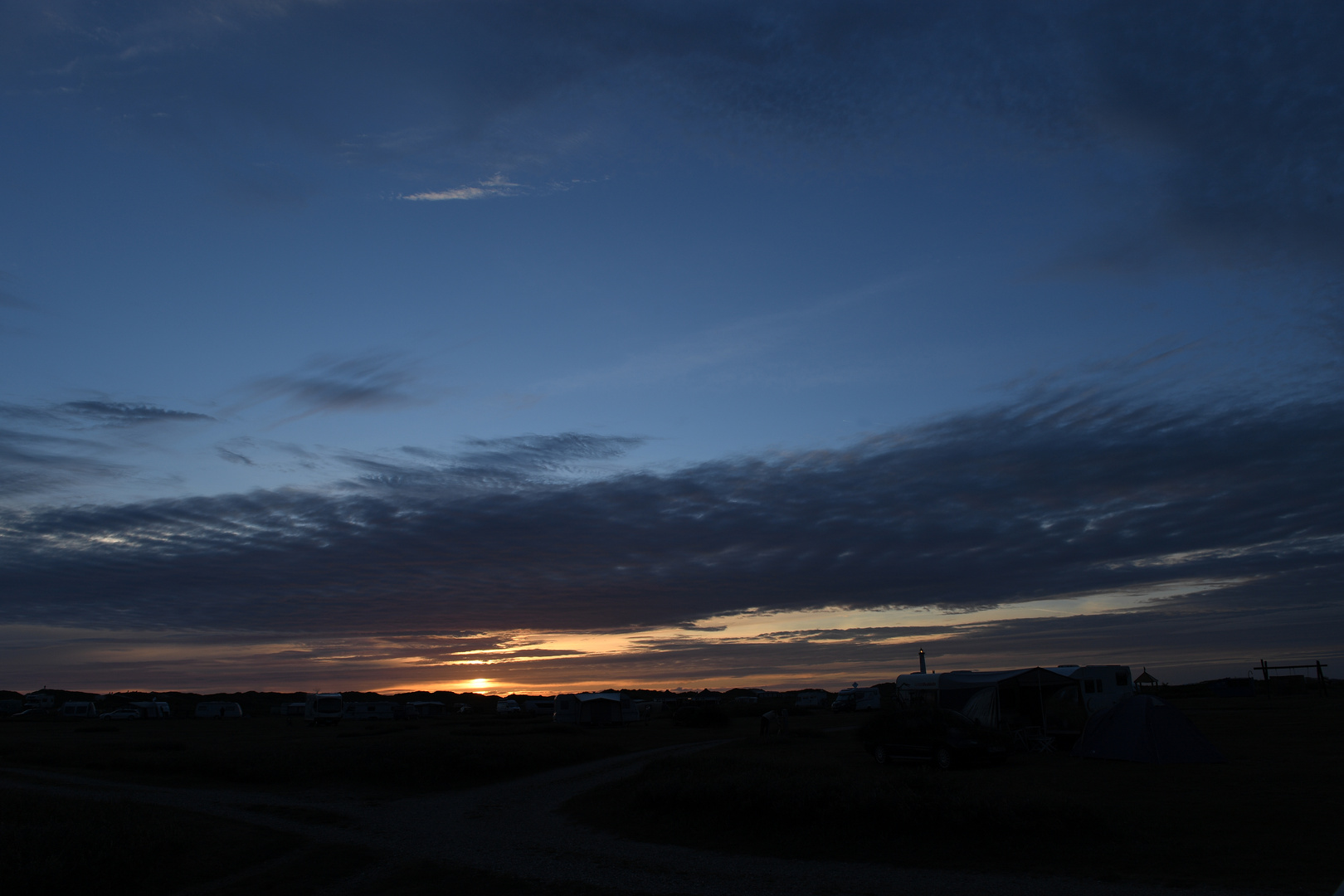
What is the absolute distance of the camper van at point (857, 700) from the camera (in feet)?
238

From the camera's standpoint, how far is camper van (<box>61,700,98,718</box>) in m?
84.2

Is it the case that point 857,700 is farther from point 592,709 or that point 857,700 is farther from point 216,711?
point 216,711

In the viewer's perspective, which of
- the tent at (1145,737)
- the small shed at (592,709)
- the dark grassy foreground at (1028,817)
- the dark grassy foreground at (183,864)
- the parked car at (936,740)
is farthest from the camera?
the small shed at (592,709)

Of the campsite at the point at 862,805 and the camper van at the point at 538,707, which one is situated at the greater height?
the campsite at the point at 862,805

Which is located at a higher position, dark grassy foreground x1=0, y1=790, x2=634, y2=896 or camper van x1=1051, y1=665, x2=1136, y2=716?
camper van x1=1051, y1=665, x2=1136, y2=716

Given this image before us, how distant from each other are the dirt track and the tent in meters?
15.7

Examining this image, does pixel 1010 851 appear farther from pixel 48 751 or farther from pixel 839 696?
pixel 839 696

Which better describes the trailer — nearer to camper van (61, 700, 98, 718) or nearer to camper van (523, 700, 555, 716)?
camper van (523, 700, 555, 716)

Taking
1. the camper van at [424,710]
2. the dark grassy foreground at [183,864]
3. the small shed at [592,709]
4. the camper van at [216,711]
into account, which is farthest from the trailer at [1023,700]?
the camper van at [216,711]

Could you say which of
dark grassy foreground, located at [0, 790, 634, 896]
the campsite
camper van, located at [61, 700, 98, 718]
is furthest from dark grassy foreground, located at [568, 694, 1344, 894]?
camper van, located at [61, 700, 98, 718]

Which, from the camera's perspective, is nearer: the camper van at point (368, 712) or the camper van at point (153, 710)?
the camper van at point (368, 712)

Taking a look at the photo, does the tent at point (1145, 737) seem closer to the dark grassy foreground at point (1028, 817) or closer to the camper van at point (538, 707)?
the dark grassy foreground at point (1028, 817)

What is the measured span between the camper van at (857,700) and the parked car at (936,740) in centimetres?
4637

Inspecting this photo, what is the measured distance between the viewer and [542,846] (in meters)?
16.5
